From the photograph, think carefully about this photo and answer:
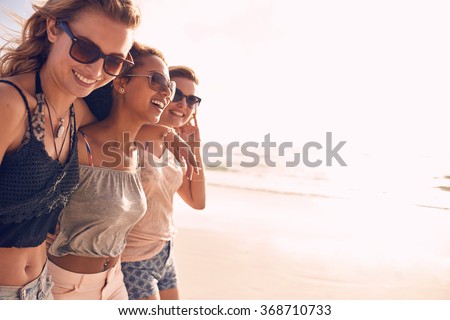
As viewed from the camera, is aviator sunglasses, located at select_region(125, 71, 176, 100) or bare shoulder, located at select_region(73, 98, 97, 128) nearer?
bare shoulder, located at select_region(73, 98, 97, 128)

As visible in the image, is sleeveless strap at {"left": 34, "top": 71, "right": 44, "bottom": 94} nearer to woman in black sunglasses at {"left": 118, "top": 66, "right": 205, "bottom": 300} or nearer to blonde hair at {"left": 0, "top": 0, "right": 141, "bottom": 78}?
blonde hair at {"left": 0, "top": 0, "right": 141, "bottom": 78}

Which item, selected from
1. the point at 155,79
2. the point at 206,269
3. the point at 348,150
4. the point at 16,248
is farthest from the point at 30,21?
the point at 348,150

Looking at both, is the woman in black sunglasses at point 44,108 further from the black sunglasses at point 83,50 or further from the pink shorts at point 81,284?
the pink shorts at point 81,284

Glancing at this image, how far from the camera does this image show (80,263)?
235 cm

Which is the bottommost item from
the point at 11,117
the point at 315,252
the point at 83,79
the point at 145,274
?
the point at 315,252

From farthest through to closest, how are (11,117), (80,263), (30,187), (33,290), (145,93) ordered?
(145,93)
(80,263)
(33,290)
(30,187)
(11,117)

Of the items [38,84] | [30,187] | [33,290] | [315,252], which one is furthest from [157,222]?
[315,252]

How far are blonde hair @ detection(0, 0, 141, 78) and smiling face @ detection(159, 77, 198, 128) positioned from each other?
1.56 meters

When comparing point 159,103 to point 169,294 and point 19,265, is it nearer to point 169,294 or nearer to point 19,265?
point 19,265

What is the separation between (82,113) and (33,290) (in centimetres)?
104

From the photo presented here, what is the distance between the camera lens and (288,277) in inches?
251

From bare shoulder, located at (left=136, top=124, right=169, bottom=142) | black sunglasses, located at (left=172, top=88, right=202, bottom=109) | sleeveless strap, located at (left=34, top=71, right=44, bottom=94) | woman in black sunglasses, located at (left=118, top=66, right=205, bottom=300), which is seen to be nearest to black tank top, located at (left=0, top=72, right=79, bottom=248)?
sleeveless strap, located at (left=34, top=71, right=44, bottom=94)

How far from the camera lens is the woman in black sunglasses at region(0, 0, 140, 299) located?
1.67 meters
